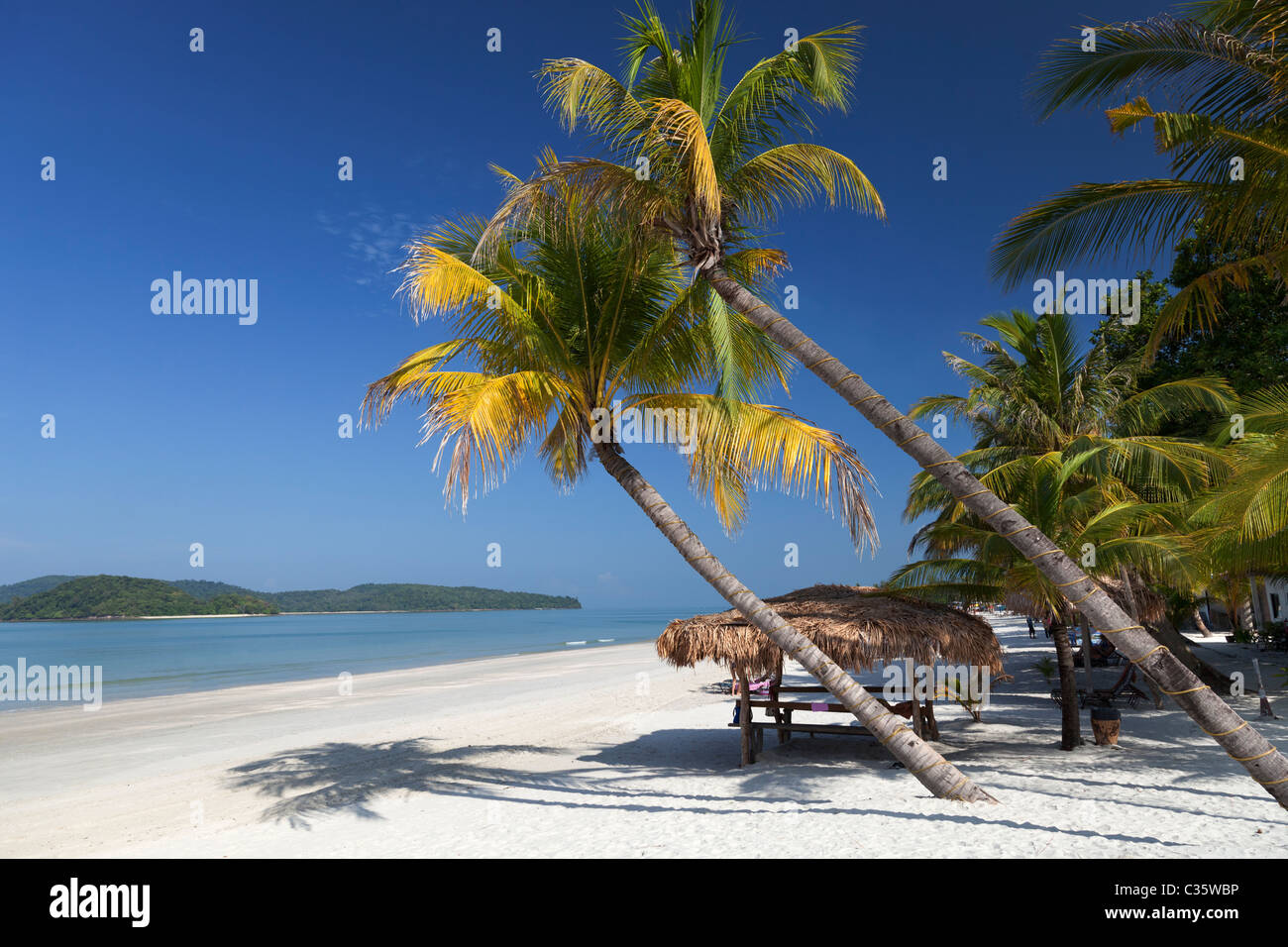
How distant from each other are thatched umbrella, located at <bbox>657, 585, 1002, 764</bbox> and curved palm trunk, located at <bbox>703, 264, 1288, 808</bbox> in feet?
8.85

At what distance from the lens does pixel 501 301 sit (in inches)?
288

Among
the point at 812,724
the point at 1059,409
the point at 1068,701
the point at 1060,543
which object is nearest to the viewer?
the point at 1060,543

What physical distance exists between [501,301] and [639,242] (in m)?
1.45

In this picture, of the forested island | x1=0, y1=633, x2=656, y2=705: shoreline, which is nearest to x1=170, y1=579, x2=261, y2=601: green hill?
the forested island

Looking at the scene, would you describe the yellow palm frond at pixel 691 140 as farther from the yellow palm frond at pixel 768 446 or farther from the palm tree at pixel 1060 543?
the palm tree at pixel 1060 543

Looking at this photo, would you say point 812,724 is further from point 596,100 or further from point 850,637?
point 596,100

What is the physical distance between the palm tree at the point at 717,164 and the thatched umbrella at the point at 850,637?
2.78 metres

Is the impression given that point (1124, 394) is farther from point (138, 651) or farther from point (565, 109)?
point (138, 651)

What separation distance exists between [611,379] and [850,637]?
377 cm

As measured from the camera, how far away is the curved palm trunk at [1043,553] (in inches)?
207

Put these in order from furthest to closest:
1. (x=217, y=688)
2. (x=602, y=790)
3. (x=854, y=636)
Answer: (x=217, y=688), (x=602, y=790), (x=854, y=636)

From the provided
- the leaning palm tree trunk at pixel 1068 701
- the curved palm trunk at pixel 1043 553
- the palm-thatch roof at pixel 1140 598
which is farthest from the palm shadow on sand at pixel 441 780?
the palm-thatch roof at pixel 1140 598

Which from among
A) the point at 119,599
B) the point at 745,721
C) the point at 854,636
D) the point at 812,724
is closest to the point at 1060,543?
the point at 854,636

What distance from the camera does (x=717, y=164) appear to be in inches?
281
